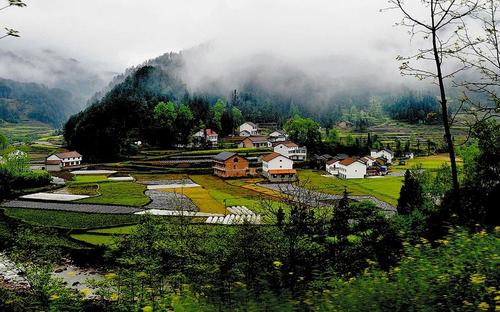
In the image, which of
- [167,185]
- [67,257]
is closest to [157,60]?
[167,185]

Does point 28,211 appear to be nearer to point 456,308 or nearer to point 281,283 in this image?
point 281,283

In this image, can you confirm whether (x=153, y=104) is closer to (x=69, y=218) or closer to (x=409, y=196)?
(x=69, y=218)

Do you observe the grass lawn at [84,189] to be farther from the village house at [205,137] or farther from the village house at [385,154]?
the village house at [385,154]

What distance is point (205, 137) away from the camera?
10262 centimetres

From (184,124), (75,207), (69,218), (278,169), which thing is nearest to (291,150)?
(278,169)

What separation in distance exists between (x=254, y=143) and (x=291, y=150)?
41.5ft

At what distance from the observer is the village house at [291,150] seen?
86.8 meters

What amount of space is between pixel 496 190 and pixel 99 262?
73.3 feet

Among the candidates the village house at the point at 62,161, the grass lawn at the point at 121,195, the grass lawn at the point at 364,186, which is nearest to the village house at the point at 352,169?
the grass lawn at the point at 364,186

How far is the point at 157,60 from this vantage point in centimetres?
18512

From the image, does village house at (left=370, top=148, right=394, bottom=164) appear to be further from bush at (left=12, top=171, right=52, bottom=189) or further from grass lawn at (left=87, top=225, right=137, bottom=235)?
grass lawn at (left=87, top=225, right=137, bottom=235)

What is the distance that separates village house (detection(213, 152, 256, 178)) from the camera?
214ft

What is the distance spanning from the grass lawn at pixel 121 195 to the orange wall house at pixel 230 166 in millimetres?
14968

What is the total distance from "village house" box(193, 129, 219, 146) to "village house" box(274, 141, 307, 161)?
1809 cm
